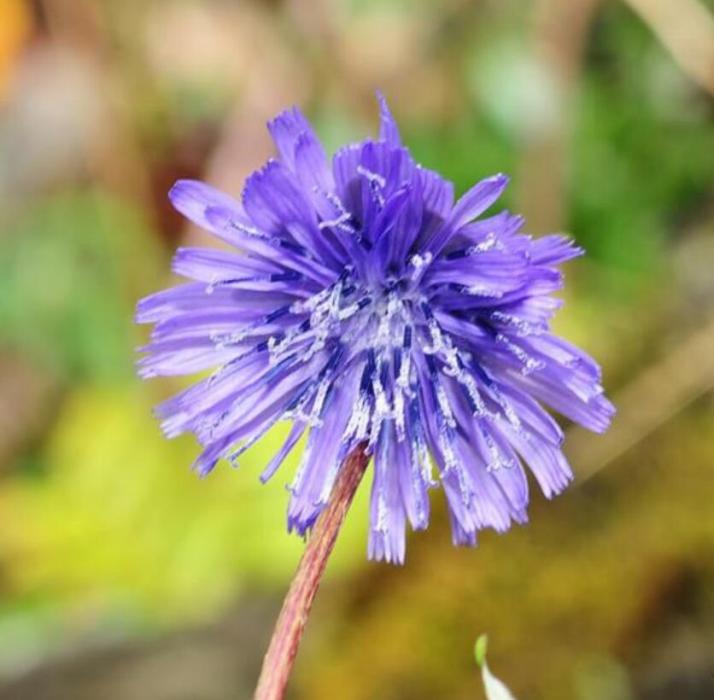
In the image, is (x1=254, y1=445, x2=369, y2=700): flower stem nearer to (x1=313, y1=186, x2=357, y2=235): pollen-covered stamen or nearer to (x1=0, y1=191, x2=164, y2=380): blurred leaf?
(x1=313, y1=186, x2=357, y2=235): pollen-covered stamen

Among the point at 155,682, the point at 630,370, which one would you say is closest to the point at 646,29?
the point at 630,370

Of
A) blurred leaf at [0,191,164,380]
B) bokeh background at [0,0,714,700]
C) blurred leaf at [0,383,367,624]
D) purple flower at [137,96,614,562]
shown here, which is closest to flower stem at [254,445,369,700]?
purple flower at [137,96,614,562]

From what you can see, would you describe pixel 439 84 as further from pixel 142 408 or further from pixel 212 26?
pixel 142 408

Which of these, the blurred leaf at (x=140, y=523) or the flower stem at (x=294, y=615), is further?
the blurred leaf at (x=140, y=523)

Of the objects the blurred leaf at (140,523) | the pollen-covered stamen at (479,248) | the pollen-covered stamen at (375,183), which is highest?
the blurred leaf at (140,523)

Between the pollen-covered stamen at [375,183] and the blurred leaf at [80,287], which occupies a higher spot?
the blurred leaf at [80,287]

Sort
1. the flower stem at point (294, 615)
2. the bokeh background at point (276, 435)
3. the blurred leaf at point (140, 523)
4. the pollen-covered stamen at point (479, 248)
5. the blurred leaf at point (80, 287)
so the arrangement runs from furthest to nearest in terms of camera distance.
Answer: the blurred leaf at point (80, 287) < the blurred leaf at point (140, 523) < the bokeh background at point (276, 435) < the pollen-covered stamen at point (479, 248) < the flower stem at point (294, 615)

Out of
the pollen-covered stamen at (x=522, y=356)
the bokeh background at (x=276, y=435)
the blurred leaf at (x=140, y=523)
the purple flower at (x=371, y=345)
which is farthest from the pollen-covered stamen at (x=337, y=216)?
the blurred leaf at (x=140, y=523)

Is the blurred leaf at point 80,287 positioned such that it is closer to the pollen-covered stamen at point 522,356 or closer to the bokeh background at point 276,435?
the bokeh background at point 276,435
